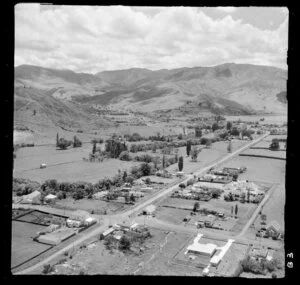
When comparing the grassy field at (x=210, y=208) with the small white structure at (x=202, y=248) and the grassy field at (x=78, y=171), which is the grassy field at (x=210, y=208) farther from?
the grassy field at (x=78, y=171)

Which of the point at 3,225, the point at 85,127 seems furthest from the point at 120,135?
the point at 3,225

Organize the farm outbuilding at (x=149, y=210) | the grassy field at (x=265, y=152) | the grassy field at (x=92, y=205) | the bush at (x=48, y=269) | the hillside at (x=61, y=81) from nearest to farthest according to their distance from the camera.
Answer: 1. the bush at (x=48, y=269)
2. the farm outbuilding at (x=149, y=210)
3. the grassy field at (x=92, y=205)
4. the grassy field at (x=265, y=152)
5. the hillside at (x=61, y=81)

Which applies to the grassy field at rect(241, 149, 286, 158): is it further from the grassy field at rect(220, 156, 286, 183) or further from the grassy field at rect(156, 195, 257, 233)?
the grassy field at rect(156, 195, 257, 233)

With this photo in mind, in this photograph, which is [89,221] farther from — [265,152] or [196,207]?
[265,152]

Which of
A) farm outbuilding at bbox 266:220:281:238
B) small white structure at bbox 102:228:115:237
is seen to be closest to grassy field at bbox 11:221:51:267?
small white structure at bbox 102:228:115:237

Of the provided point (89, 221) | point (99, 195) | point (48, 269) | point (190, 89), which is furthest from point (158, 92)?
point (48, 269)

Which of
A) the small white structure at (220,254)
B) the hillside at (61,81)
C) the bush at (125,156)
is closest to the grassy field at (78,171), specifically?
the bush at (125,156)

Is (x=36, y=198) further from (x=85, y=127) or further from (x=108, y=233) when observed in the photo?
(x=85, y=127)
